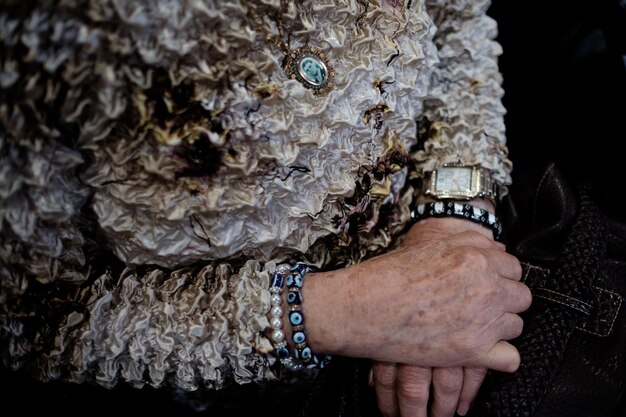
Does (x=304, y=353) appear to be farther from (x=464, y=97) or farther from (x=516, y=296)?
(x=464, y=97)

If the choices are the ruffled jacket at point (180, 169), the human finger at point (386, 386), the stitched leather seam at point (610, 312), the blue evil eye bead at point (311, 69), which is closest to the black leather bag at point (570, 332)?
the stitched leather seam at point (610, 312)

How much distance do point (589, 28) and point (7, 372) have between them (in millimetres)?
1158

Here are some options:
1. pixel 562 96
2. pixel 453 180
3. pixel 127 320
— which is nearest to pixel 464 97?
pixel 453 180

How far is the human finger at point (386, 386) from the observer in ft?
2.34

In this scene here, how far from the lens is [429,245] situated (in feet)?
2.28

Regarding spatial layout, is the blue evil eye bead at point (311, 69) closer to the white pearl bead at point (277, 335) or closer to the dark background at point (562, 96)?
the white pearl bead at point (277, 335)

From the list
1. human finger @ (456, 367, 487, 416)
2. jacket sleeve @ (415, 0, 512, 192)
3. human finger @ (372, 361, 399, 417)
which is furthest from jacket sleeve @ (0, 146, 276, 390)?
jacket sleeve @ (415, 0, 512, 192)

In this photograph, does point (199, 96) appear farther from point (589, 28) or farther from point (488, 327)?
point (589, 28)

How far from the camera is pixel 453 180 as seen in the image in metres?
0.82

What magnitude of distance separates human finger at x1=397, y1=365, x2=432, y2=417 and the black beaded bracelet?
9.7 inches

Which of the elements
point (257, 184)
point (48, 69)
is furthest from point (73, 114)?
point (257, 184)

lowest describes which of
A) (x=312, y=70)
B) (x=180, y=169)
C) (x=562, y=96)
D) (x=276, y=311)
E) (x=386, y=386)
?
(x=386, y=386)

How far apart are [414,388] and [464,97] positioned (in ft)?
1.60

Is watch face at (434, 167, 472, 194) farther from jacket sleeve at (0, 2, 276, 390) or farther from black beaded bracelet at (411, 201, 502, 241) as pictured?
jacket sleeve at (0, 2, 276, 390)
